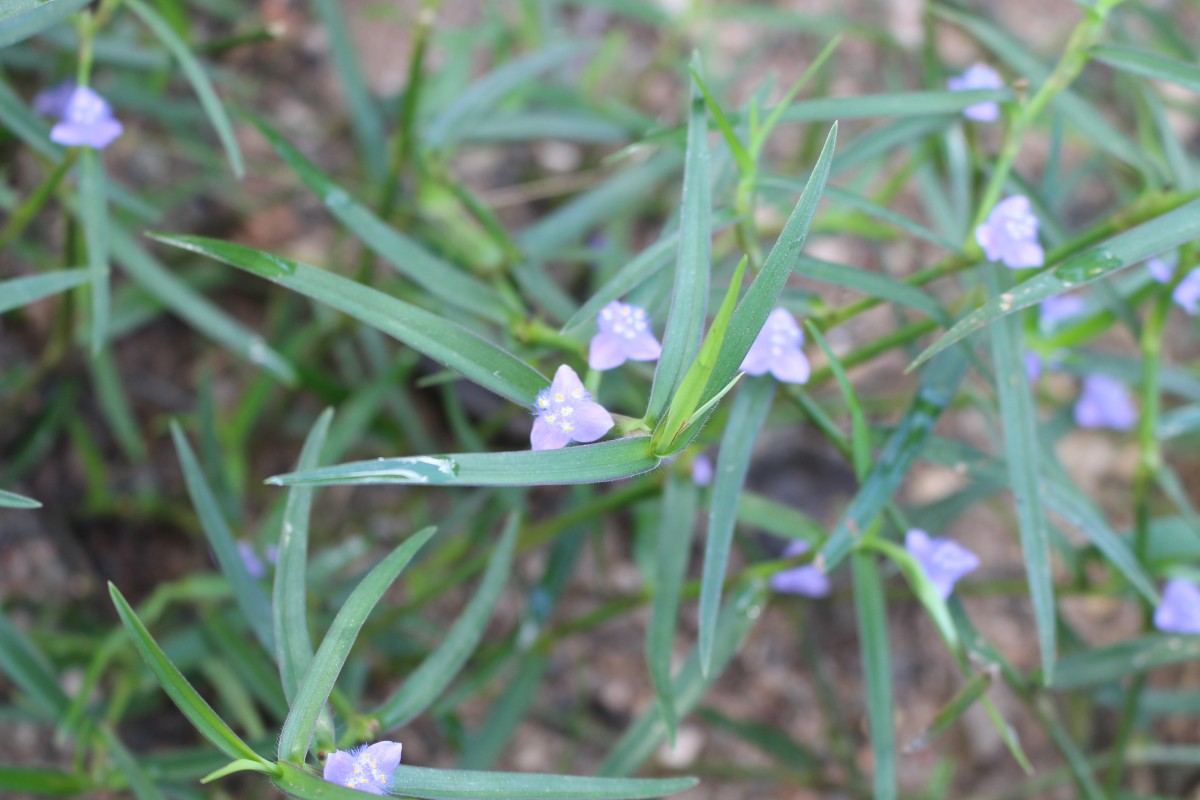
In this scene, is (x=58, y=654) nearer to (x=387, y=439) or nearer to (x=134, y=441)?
(x=134, y=441)

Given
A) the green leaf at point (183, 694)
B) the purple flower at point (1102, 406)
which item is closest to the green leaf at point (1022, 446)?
the purple flower at point (1102, 406)

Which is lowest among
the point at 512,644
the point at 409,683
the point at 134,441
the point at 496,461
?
the point at 512,644

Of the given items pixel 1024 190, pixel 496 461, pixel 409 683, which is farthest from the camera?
pixel 1024 190

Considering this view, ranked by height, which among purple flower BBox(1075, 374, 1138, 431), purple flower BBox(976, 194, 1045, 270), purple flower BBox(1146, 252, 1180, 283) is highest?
purple flower BBox(976, 194, 1045, 270)

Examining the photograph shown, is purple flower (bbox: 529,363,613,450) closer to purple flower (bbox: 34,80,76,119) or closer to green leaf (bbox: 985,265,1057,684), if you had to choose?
green leaf (bbox: 985,265,1057,684)

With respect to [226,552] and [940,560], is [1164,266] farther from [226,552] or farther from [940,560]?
[226,552]

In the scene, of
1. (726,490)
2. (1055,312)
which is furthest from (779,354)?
(1055,312)

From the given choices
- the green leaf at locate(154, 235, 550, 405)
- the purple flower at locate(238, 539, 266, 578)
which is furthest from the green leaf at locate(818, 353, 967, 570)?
the purple flower at locate(238, 539, 266, 578)

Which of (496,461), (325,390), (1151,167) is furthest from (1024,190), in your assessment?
(325,390)

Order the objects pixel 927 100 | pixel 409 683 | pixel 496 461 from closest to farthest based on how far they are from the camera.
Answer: pixel 496 461
pixel 409 683
pixel 927 100

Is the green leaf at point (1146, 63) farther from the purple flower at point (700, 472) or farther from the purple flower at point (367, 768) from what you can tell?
the purple flower at point (367, 768)
